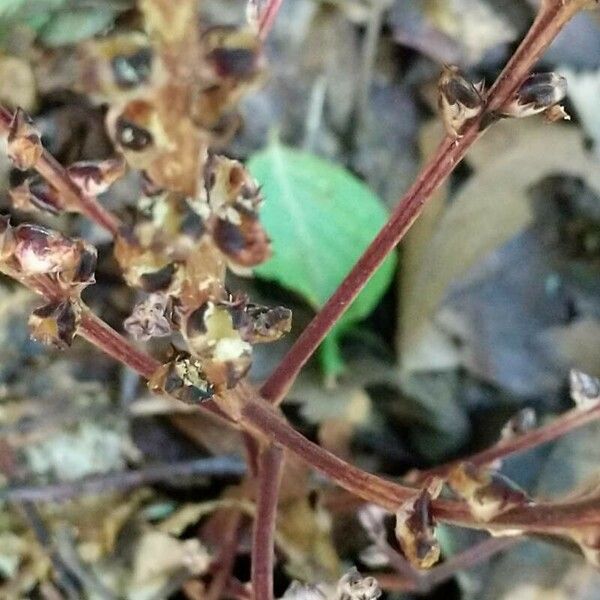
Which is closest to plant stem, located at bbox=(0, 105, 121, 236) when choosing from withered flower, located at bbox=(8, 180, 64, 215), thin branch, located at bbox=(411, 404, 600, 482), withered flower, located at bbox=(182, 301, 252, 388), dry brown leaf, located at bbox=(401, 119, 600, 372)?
withered flower, located at bbox=(8, 180, 64, 215)

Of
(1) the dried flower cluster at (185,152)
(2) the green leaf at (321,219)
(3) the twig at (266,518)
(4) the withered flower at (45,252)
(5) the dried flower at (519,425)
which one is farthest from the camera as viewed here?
(2) the green leaf at (321,219)

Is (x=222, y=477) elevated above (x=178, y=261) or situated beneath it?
situated beneath

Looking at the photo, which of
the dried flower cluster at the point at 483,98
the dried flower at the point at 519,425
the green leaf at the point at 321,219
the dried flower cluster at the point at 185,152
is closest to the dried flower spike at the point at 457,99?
the dried flower cluster at the point at 483,98

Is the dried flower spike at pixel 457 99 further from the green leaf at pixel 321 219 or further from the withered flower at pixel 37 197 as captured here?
the green leaf at pixel 321 219

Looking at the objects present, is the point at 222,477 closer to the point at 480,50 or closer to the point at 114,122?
the point at 480,50

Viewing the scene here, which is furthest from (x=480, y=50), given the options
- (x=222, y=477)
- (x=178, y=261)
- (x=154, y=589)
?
(x=178, y=261)
